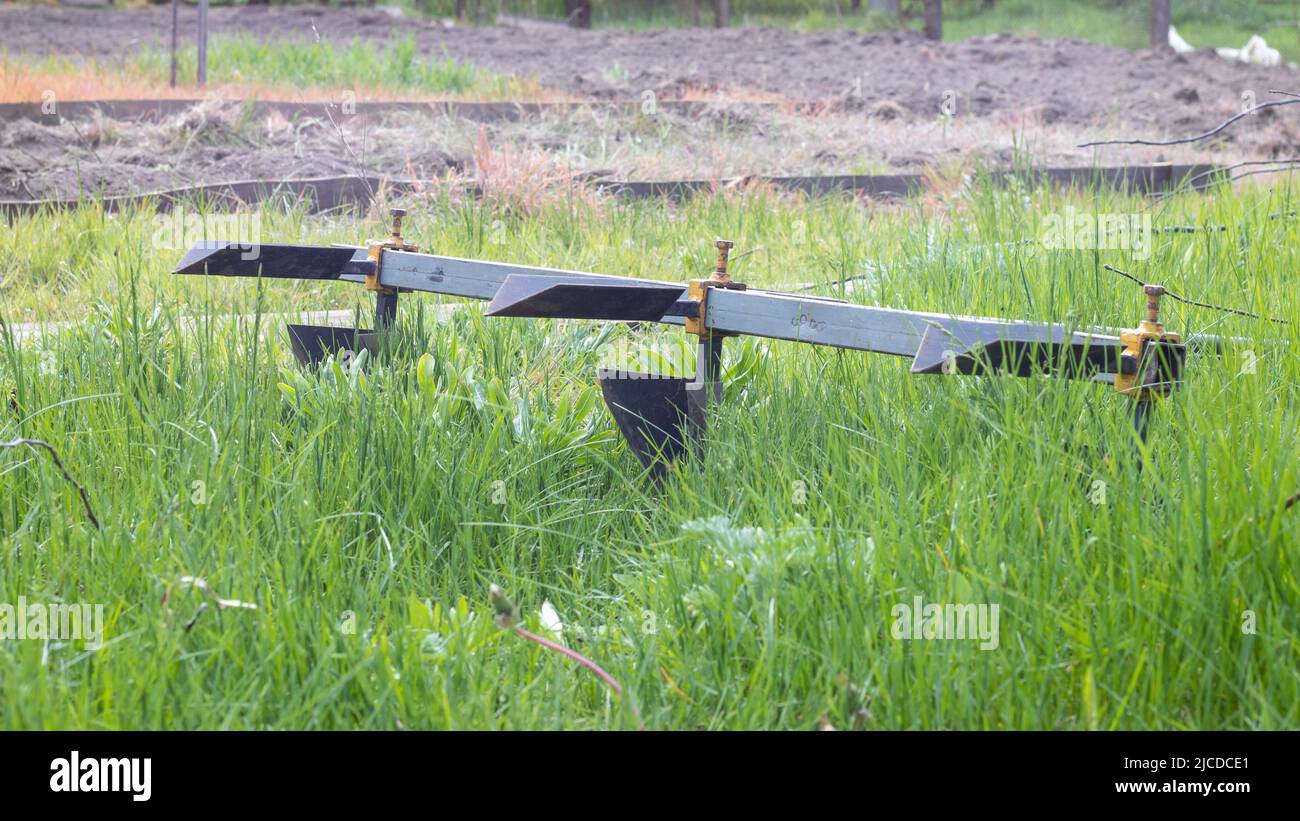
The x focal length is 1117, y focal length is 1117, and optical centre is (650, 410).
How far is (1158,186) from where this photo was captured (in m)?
6.95

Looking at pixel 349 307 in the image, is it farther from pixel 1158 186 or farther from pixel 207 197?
pixel 1158 186

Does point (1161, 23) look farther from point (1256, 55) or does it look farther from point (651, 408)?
point (651, 408)

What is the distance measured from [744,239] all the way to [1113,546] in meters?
3.74

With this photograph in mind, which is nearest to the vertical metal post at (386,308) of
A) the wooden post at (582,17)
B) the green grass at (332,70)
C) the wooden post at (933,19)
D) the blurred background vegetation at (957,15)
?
the green grass at (332,70)

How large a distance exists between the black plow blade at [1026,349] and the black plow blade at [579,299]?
25.2 inches

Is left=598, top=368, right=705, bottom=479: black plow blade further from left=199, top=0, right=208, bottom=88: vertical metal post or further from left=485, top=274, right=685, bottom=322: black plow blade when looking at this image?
left=199, top=0, right=208, bottom=88: vertical metal post

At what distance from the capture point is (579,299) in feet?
7.77

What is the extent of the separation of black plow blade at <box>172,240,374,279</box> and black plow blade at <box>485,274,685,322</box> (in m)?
0.89

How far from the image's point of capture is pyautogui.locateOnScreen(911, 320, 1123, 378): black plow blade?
204cm

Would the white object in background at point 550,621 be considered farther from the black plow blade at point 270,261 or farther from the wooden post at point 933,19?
the wooden post at point 933,19

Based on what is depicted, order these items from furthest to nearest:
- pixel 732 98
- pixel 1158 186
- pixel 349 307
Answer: pixel 732 98 → pixel 1158 186 → pixel 349 307

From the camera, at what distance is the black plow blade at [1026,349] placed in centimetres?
204

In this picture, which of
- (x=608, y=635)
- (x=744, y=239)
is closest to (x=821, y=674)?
(x=608, y=635)

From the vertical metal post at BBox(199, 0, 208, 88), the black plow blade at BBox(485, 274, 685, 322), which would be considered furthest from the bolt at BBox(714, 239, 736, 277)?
the vertical metal post at BBox(199, 0, 208, 88)
